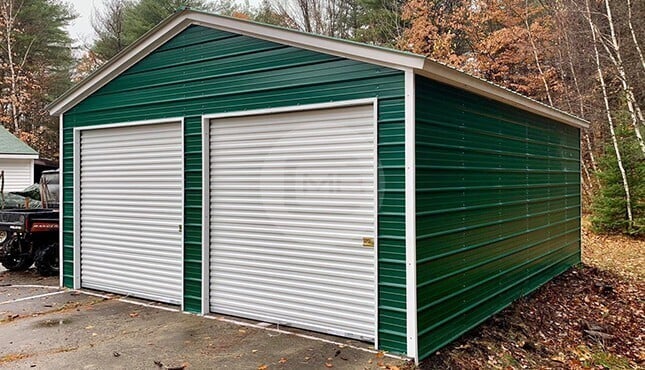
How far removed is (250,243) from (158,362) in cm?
151

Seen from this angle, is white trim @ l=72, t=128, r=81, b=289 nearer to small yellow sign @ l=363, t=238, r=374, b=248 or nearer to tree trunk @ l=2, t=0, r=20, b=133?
small yellow sign @ l=363, t=238, r=374, b=248

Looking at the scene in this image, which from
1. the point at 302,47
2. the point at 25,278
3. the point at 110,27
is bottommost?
the point at 25,278

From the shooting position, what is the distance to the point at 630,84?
1169cm

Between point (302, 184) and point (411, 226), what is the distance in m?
1.25

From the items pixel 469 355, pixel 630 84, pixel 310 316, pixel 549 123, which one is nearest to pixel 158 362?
pixel 310 316

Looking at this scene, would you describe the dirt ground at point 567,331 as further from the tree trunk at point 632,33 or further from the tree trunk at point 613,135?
the tree trunk at point 632,33

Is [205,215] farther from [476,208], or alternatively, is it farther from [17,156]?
[17,156]

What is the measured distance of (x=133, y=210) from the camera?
603 centimetres

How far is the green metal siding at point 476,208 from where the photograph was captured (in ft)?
13.5

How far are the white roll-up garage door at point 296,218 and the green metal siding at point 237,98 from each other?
0.54 ft

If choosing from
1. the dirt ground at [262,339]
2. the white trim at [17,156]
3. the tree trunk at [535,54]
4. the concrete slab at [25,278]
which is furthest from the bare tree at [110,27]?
the dirt ground at [262,339]

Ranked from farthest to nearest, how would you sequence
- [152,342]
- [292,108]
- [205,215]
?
[205,215] → [292,108] → [152,342]

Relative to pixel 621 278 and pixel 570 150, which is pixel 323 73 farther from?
pixel 621 278

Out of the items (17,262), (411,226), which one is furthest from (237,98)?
(17,262)
